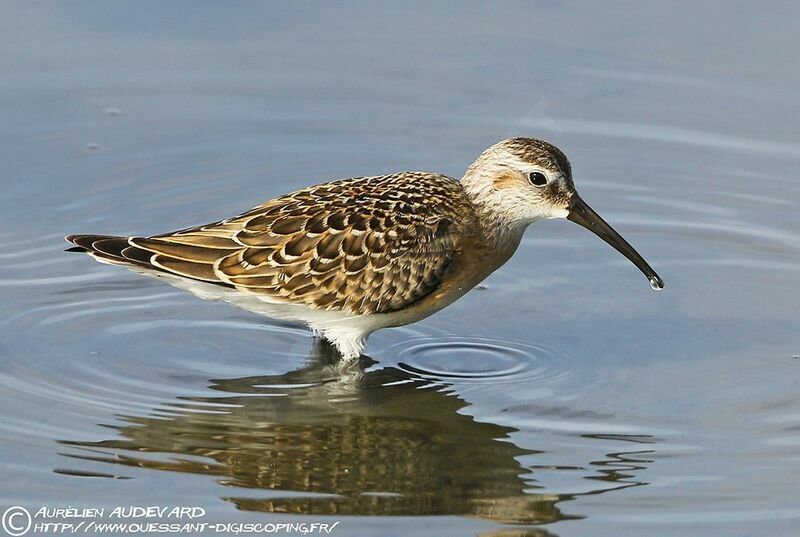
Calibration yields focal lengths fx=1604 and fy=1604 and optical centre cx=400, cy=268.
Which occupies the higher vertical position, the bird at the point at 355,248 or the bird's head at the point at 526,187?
the bird's head at the point at 526,187

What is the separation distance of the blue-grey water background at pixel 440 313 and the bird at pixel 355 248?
1.66 feet

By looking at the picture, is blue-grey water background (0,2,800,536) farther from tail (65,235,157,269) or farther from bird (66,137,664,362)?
tail (65,235,157,269)

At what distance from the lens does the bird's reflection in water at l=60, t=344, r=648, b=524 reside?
9812 mm

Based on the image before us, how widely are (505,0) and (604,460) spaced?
8.15 m

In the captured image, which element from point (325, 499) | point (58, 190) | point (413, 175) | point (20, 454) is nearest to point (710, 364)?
point (413, 175)

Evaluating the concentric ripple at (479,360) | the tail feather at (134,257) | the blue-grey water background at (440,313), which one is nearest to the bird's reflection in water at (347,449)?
Result: the blue-grey water background at (440,313)

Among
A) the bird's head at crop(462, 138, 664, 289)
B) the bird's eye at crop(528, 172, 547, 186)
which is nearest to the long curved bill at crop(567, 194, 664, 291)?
the bird's head at crop(462, 138, 664, 289)

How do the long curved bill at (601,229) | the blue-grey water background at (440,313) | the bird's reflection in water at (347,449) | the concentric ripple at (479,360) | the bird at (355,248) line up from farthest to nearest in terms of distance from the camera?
the long curved bill at (601,229)
the concentric ripple at (479,360)
the bird at (355,248)
the blue-grey water background at (440,313)
the bird's reflection in water at (347,449)

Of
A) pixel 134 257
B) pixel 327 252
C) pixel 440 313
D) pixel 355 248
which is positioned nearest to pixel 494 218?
pixel 440 313

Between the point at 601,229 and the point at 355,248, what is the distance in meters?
2.02

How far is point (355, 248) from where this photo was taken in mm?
11844

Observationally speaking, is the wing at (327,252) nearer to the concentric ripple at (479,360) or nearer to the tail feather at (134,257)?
the tail feather at (134,257)

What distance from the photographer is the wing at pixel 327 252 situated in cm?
1175

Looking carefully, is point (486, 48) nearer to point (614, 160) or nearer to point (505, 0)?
point (505, 0)
